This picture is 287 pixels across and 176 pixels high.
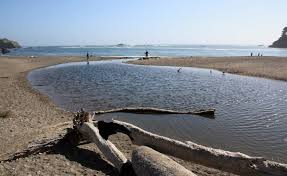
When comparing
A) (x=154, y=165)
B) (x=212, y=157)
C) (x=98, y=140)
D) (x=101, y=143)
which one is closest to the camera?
(x=154, y=165)

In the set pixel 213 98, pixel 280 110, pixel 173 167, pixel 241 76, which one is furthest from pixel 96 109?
pixel 241 76

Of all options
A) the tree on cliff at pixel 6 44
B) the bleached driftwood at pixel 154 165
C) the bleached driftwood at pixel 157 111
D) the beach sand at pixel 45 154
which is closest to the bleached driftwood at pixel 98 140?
the beach sand at pixel 45 154

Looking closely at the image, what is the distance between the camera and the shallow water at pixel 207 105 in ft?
50.6

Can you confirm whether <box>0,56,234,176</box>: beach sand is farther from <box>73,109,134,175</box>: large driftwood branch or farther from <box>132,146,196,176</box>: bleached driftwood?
<box>132,146,196,176</box>: bleached driftwood

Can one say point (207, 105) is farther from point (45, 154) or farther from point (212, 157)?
point (212, 157)

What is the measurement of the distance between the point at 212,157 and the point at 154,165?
5.13 ft

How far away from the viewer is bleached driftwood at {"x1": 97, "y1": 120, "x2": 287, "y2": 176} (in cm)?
838

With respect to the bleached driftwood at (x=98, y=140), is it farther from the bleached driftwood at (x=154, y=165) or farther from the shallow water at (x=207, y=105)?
the shallow water at (x=207, y=105)

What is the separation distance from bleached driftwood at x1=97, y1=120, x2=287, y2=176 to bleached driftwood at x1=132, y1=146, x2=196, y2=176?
32.7 inches

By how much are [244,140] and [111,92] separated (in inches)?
594

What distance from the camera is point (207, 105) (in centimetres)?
2333

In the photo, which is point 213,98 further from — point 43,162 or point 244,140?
point 43,162

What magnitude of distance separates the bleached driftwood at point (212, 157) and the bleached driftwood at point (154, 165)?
0.83 meters

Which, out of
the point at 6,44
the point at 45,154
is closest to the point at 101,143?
the point at 45,154
